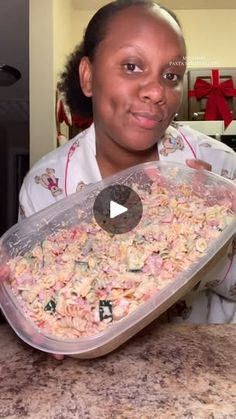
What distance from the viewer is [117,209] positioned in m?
0.46

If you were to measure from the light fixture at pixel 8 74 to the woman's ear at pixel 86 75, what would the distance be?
5.25 feet

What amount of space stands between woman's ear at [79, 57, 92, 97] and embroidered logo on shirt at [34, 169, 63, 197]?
104 millimetres

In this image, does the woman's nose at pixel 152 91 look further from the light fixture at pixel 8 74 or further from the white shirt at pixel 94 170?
the light fixture at pixel 8 74

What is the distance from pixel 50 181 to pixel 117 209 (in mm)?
192

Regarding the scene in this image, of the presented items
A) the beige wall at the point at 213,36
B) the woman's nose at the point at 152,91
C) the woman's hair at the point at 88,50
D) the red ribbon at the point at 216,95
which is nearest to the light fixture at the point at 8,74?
the beige wall at the point at 213,36

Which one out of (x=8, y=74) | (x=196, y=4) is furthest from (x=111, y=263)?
(x=8, y=74)

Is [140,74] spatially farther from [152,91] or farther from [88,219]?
[88,219]

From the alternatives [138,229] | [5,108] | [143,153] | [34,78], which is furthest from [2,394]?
[5,108]

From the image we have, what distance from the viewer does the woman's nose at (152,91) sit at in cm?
50

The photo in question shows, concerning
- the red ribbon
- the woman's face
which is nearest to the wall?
the red ribbon

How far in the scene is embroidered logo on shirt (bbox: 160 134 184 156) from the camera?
0.61 metres

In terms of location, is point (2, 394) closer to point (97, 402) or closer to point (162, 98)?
point (97, 402)

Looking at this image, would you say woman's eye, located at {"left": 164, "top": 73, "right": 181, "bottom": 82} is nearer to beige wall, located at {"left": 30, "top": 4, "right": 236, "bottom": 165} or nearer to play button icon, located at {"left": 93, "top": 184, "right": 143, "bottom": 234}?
play button icon, located at {"left": 93, "top": 184, "right": 143, "bottom": 234}

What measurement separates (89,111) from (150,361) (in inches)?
13.4
